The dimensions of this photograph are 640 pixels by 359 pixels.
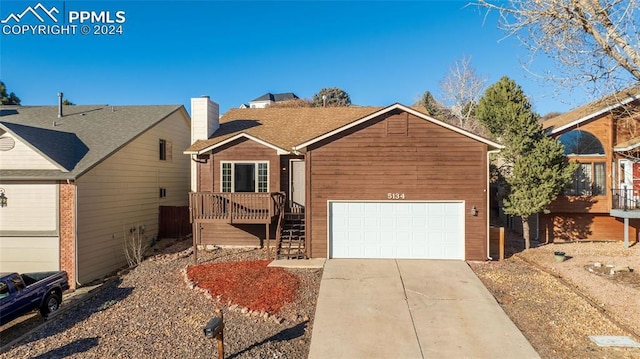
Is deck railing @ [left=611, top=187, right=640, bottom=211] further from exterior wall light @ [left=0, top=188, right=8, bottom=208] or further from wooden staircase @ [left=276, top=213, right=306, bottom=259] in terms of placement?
exterior wall light @ [left=0, top=188, right=8, bottom=208]

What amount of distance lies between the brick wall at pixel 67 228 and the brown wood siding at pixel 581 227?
18.4 metres

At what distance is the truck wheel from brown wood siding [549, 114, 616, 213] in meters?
17.8

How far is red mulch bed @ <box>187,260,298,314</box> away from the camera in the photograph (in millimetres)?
8594

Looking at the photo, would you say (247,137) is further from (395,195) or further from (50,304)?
(50,304)

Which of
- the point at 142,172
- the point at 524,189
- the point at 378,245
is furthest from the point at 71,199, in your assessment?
the point at 524,189

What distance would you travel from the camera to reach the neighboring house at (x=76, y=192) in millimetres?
11875

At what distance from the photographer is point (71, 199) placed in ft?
38.9

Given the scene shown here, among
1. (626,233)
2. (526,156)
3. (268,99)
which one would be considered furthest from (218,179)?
(268,99)

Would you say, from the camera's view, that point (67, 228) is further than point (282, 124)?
No

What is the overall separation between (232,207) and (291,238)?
2410mm

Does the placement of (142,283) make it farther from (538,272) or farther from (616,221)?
(616,221)

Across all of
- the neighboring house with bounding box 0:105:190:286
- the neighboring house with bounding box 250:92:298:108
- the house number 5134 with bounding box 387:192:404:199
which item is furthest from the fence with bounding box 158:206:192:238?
the neighboring house with bounding box 250:92:298:108

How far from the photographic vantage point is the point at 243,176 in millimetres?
14227

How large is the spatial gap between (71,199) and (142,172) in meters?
3.89
